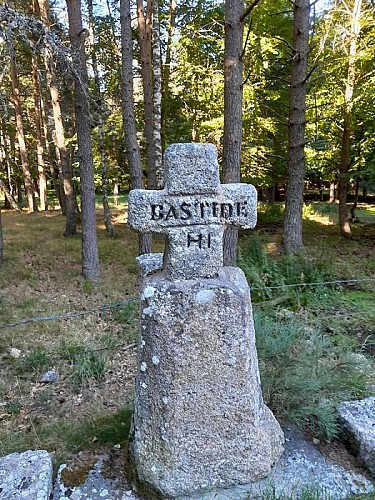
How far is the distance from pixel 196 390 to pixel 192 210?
1.12 m

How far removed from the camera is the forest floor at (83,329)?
3.47m

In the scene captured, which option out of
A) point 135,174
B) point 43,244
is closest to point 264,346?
point 135,174

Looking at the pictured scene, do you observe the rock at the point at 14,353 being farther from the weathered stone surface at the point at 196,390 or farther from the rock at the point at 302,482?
the rock at the point at 302,482

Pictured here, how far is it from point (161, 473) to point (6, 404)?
2.69 metres

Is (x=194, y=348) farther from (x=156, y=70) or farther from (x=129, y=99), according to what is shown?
(x=156, y=70)

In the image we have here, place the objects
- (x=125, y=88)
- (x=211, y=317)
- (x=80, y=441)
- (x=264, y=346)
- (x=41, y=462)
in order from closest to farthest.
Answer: (x=211, y=317)
(x=41, y=462)
(x=80, y=441)
(x=264, y=346)
(x=125, y=88)

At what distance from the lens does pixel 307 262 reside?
7957mm

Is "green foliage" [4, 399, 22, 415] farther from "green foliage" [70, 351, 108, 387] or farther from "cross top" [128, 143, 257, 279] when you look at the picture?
"cross top" [128, 143, 257, 279]

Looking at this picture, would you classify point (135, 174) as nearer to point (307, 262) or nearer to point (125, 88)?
point (125, 88)

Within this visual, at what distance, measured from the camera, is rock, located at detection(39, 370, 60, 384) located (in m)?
4.71

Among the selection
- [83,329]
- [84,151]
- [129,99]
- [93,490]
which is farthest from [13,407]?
[129,99]

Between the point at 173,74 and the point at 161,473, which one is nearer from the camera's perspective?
the point at 161,473

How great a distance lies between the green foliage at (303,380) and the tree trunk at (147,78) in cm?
891

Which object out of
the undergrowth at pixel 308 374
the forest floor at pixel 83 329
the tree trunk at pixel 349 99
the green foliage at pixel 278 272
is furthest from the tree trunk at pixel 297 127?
the undergrowth at pixel 308 374
